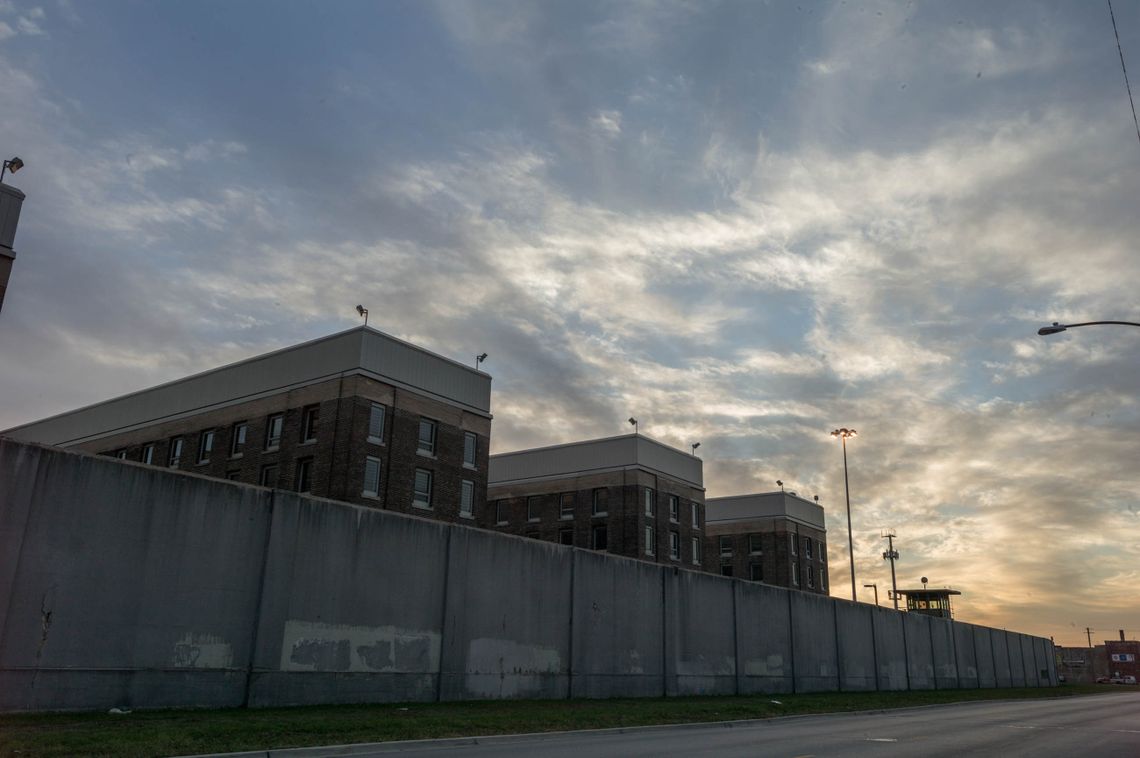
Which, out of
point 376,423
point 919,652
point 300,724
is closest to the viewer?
point 300,724

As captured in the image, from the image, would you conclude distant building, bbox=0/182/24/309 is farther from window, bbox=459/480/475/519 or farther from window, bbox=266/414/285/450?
window, bbox=459/480/475/519

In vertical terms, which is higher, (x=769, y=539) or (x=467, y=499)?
(x=769, y=539)

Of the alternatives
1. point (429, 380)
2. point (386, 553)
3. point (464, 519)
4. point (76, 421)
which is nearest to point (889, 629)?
point (464, 519)

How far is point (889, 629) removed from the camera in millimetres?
56281

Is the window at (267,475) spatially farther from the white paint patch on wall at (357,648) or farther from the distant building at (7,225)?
the white paint patch on wall at (357,648)

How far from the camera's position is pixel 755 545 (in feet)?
306

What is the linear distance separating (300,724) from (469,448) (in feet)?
118

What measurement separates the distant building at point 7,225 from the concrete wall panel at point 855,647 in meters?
42.4

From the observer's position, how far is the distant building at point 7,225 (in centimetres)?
3225

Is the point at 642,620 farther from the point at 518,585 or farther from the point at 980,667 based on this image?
the point at 980,667

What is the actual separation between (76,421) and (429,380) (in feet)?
98.3

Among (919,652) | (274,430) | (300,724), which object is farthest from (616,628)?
(919,652)

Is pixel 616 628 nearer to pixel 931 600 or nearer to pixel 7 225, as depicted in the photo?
pixel 7 225

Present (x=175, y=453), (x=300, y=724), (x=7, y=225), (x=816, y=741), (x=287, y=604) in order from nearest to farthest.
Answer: (x=300, y=724) < (x=816, y=741) < (x=287, y=604) < (x=7, y=225) < (x=175, y=453)
